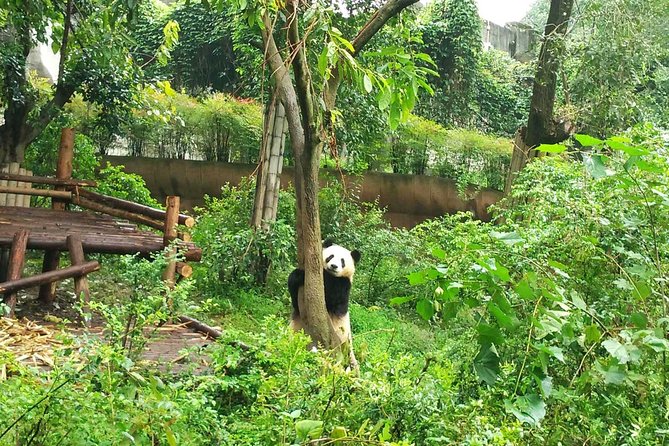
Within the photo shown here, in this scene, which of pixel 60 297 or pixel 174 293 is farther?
pixel 60 297

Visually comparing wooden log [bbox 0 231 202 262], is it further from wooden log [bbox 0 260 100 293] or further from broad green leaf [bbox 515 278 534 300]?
broad green leaf [bbox 515 278 534 300]

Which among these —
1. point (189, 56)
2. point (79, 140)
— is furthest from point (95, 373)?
point (189, 56)

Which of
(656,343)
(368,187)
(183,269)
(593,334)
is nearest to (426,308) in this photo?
(593,334)

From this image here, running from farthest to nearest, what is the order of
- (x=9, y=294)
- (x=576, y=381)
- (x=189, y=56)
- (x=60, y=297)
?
(x=189, y=56) → (x=60, y=297) → (x=9, y=294) → (x=576, y=381)

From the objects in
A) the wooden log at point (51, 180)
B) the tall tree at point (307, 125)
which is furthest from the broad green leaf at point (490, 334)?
the wooden log at point (51, 180)

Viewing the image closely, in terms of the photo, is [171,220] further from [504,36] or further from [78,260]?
[504,36]

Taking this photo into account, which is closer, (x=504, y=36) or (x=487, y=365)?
(x=487, y=365)

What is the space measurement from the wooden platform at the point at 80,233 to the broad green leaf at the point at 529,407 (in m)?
3.81

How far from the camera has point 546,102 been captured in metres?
9.23

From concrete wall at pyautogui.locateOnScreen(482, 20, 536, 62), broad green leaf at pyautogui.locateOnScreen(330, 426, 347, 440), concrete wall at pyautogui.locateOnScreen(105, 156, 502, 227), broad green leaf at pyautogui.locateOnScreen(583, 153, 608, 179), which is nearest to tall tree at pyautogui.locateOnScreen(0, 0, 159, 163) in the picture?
concrete wall at pyautogui.locateOnScreen(105, 156, 502, 227)

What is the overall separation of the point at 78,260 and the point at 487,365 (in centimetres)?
425

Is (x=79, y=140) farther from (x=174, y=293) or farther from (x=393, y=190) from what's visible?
(x=174, y=293)

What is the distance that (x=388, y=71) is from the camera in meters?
3.20

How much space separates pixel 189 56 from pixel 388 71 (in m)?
13.7
